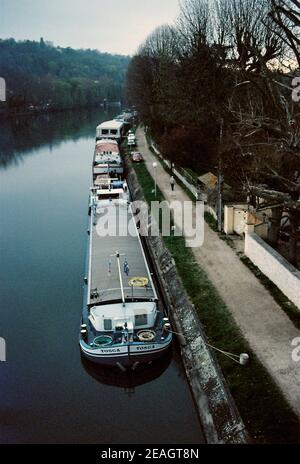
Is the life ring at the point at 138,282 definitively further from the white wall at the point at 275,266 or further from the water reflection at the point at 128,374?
the white wall at the point at 275,266

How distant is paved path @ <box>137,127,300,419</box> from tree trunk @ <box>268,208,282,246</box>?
212 centimetres

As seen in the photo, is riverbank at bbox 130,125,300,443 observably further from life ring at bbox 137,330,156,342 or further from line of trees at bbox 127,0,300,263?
line of trees at bbox 127,0,300,263

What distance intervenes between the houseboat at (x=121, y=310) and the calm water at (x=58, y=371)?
113 cm

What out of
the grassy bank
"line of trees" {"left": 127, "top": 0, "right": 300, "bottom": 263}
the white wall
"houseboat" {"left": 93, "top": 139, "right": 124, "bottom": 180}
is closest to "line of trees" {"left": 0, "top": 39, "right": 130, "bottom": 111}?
"houseboat" {"left": 93, "top": 139, "right": 124, "bottom": 180}

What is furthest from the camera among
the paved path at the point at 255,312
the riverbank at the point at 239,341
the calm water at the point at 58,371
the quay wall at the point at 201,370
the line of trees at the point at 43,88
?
the line of trees at the point at 43,88

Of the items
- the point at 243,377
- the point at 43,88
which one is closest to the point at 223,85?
the point at 243,377

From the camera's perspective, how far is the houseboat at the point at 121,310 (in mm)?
17406

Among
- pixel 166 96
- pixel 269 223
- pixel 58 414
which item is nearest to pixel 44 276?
pixel 58 414

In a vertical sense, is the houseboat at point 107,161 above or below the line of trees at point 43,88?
below

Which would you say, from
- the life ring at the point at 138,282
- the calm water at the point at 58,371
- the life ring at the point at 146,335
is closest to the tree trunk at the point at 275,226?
the life ring at the point at 138,282

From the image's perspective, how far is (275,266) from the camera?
20.3 meters

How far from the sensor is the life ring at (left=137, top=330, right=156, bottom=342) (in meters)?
17.7

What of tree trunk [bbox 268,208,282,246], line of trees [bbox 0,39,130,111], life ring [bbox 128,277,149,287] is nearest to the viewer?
life ring [bbox 128,277,149,287]

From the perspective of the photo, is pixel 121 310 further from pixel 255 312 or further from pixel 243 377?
pixel 243 377
